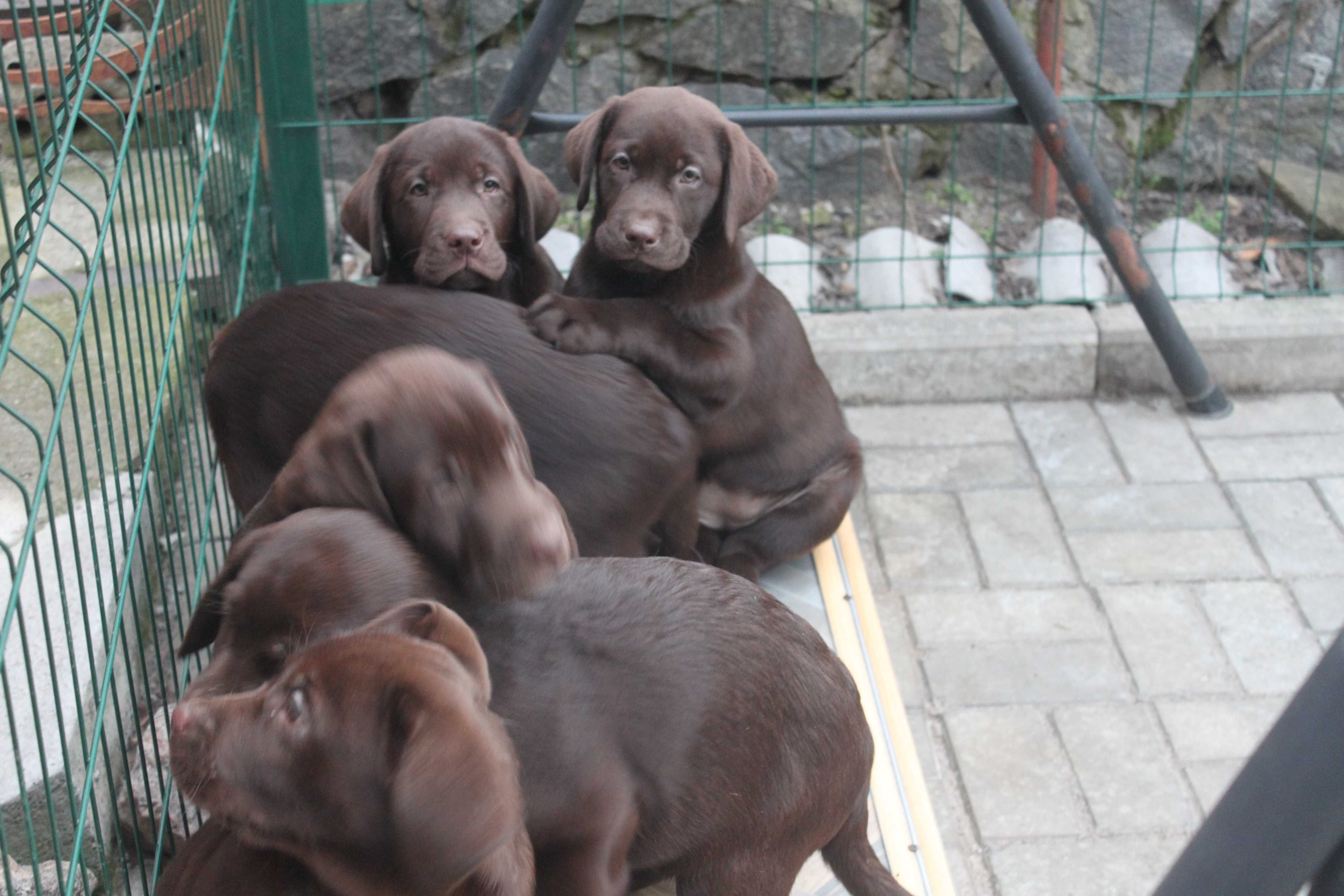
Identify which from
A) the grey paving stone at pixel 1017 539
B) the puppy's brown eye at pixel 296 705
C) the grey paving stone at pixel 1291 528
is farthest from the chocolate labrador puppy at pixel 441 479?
the grey paving stone at pixel 1291 528

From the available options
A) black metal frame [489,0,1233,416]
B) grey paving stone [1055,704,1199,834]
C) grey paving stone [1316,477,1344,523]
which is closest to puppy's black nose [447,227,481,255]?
black metal frame [489,0,1233,416]

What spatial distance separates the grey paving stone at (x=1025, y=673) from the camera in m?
3.95

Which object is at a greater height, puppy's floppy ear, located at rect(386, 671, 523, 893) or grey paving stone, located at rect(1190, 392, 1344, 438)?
puppy's floppy ear, located at rect(386, 671, 523, 893)

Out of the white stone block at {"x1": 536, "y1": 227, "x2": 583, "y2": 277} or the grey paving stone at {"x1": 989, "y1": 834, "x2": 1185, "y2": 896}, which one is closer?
the grey paving stone at {"x1": 989, "y1": 834, "x2": 1185, "y2": 896}

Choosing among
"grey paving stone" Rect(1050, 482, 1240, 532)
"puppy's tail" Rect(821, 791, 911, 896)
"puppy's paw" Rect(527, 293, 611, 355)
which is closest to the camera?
"puppy's tail" Rect(821, 791, 911, 896)

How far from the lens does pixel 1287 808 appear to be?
0.93 m

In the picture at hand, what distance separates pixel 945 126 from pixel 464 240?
10.2 feet

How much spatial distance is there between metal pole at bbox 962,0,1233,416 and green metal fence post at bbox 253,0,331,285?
2.28m

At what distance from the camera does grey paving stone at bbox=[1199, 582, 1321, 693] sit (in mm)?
3998

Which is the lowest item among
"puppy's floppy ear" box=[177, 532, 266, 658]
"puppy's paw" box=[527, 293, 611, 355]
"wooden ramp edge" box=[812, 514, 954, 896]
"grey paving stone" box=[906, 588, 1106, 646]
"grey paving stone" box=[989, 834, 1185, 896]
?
"grey paving stone" box=[989, 834, 1185, 896]

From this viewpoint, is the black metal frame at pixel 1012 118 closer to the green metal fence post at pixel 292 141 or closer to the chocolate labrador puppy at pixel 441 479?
the green metal fence post at pixel 292 141

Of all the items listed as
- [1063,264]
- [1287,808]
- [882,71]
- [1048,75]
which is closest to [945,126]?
[1048,75]

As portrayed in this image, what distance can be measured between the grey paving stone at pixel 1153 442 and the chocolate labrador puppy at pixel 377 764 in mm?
3802

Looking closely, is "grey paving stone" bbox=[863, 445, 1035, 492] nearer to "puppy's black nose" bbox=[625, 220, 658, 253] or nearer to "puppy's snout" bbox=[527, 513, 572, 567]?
"puppy's black nose" bbox=[625, 220, 658, 253]
